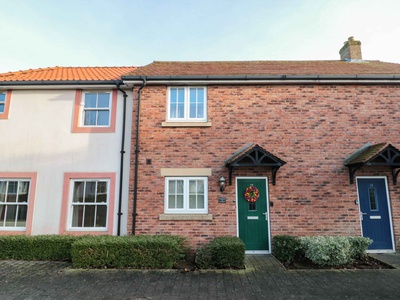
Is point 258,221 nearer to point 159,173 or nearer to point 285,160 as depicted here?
point 285,160

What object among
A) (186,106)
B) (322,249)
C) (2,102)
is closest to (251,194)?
(322,249)

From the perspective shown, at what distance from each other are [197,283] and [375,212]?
19.2 feet

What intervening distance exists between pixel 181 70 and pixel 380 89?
6.63 meters

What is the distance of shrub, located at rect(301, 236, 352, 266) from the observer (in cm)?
622

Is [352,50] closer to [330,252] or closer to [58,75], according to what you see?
[330,252]

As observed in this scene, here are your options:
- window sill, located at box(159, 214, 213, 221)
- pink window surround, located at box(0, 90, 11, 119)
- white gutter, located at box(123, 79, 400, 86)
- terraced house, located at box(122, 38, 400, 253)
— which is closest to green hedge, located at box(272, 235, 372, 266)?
terraced house, located at box(122, 38, 400, 253)

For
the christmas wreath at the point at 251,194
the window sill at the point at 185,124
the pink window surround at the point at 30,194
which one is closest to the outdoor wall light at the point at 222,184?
the christmas wreath at the point at 251,194

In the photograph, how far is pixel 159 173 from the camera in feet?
25.2

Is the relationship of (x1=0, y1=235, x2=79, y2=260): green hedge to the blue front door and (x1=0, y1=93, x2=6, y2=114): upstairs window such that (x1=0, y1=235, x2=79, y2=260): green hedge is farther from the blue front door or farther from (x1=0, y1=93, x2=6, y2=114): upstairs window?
the blue front door

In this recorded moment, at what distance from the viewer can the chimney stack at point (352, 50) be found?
11078mm

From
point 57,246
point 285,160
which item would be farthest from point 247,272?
point 57,246

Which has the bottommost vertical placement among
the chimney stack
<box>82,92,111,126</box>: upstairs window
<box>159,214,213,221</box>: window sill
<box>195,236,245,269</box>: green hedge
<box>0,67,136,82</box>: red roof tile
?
<box>195,236,245,269</box>: green hedge

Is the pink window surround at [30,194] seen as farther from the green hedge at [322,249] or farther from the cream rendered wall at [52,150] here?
the green hedge at [322,249]

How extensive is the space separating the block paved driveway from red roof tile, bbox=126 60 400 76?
19.8 feet
